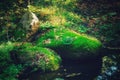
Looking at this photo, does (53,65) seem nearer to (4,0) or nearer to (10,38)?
(10,38)

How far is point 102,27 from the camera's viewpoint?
555 inches

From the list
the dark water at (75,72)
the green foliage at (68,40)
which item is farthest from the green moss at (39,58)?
the green foliage at (68,40)

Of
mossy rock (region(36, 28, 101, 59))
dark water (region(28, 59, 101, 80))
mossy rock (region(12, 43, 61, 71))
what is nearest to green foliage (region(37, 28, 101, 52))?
mossy rock (region(36, 28, 101, 59))

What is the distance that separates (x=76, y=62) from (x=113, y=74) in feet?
6.87

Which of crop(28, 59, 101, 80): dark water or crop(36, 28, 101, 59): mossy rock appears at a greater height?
crop(36, 28, 101, 59): mossy rock

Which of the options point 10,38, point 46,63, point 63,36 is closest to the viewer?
point 46,63

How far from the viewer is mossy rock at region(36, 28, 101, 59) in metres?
11.4

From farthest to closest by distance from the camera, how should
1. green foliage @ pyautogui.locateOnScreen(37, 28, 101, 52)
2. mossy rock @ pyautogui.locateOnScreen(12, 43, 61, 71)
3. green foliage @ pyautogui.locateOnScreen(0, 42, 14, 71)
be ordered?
green foliage @ pyautogui.locateOnScreen(37, 28, 101, 52) → mossy rock @ pyautogui.locateOnScreen(12, 43, 61, 71) → green foliage @ pyautogui.locateOnScreen(0, 42, 14, 71)

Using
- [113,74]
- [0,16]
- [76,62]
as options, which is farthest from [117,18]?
[0,16]

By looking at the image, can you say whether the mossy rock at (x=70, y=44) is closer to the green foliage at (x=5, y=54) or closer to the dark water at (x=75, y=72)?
the dark water at (x=75, y=72)

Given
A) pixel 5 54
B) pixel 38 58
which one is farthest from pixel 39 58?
pixel 5 54

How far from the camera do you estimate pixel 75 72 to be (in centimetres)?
1053

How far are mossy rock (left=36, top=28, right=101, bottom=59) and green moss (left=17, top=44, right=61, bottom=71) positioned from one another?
0.46 metres

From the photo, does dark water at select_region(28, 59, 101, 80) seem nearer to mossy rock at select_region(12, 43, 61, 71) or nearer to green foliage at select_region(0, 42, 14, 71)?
mossy rock at select_region(12, 43, 61, 71)
